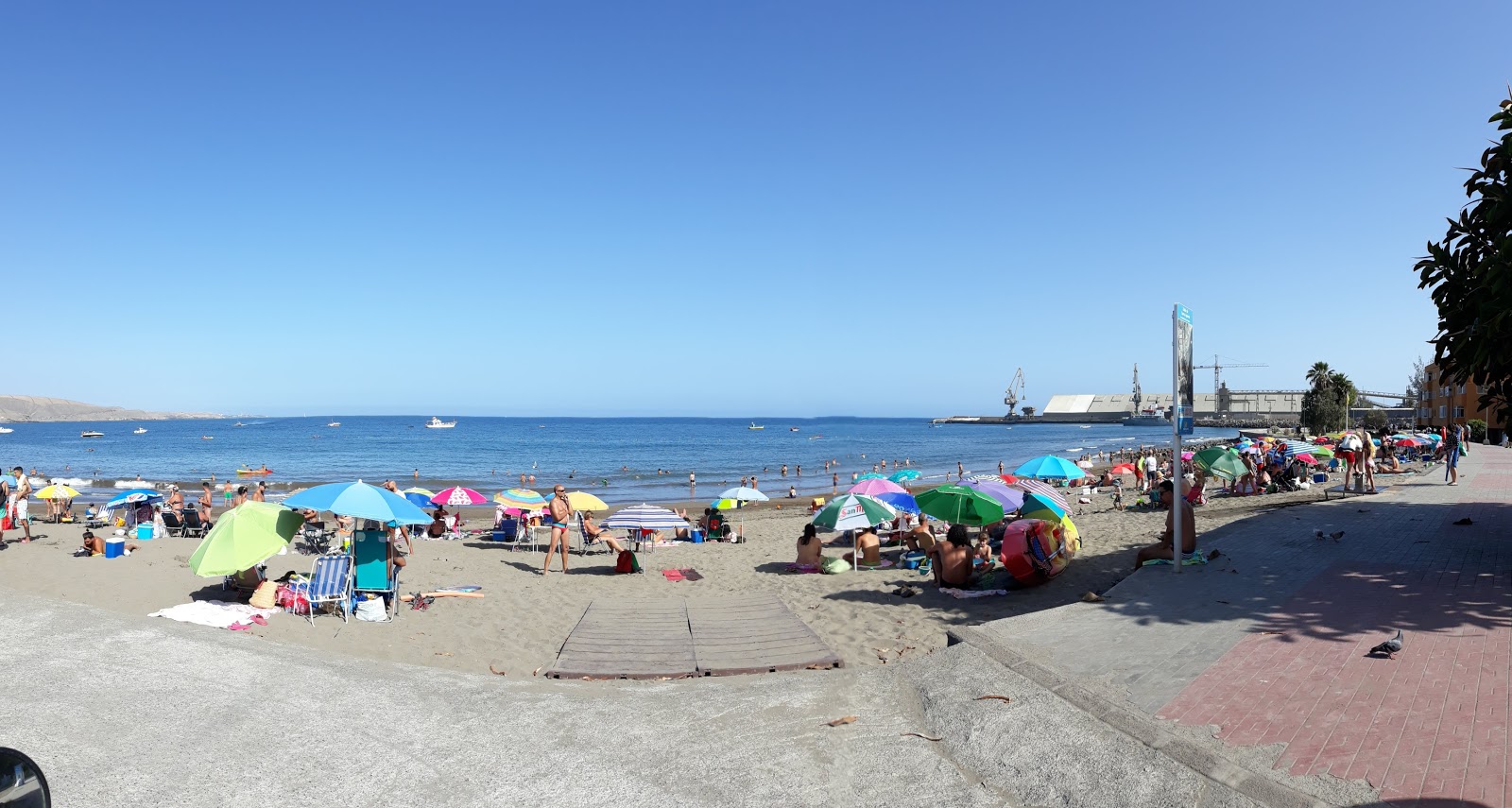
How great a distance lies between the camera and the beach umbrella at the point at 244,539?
9406mm

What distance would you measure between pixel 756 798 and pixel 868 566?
384 inches

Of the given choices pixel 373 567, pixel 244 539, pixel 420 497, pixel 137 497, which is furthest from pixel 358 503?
pixel 137 497

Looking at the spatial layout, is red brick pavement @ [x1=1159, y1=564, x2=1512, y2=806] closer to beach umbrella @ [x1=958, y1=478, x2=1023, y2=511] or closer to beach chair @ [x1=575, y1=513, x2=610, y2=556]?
beach umbrella @ [x1=958, y1=478, x2=1023, y2=511]

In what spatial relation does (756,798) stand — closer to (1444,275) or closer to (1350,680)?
(1350,680)

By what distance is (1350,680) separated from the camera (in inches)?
221

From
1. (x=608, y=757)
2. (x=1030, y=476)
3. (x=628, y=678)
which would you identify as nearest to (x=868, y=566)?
(x=1030, y=476)

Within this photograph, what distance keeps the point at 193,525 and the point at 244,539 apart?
12500mm

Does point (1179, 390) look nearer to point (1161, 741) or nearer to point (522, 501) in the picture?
point (1161, 741)

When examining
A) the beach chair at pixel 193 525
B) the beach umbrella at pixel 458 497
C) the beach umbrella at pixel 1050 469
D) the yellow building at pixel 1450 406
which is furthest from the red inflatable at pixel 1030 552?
the yellow building at pixel 1450 406

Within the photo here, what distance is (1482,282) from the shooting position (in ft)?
28.2

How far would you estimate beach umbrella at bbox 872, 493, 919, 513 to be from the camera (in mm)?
15500

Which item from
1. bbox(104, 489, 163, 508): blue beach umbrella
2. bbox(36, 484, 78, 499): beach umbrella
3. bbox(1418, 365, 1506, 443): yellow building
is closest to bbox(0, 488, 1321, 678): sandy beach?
bbox(104, 489, 163, 508): blue beach umbrella

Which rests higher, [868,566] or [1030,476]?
[1030,476]

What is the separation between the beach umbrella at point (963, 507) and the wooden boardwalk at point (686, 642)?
2828 mm
